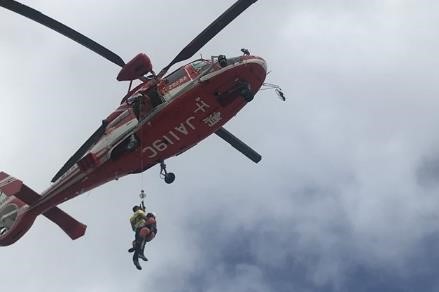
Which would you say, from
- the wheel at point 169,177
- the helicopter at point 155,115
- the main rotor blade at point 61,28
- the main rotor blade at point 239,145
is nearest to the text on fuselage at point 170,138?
the helicopter at point 155,115

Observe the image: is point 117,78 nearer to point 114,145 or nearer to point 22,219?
point 114,145

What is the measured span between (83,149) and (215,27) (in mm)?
7041

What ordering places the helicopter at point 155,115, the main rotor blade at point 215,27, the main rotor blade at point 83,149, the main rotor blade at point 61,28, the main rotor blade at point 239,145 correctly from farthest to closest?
the main rotor blade at point 239,145, the main rotor blade at point 83,149, the helicopter at point 155,115, the main rotor blade at point 215,27, the main rotor blade at point 61,28

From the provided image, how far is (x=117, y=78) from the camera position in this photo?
2509cm

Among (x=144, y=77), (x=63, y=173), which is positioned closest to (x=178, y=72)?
(x=144, y=77)

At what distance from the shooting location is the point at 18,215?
27.9 meters

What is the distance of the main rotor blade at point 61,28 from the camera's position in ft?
76.1

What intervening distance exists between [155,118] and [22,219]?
7.00 m

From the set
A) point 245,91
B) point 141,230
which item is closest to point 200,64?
point 245,91

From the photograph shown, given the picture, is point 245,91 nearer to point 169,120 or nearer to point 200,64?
point 200,64

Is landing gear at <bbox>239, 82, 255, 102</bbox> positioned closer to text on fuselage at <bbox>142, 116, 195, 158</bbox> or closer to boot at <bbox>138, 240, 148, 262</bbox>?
text on fuselage at <bbox>142, 116, 195, 158</bbox>

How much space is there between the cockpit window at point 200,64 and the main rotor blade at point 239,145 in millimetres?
4795

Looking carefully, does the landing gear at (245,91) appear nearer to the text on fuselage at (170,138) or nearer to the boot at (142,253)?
the text on fuselage at (170,138)

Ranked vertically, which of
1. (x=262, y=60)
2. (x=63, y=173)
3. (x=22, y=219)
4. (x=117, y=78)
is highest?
(x=262, y=60)
